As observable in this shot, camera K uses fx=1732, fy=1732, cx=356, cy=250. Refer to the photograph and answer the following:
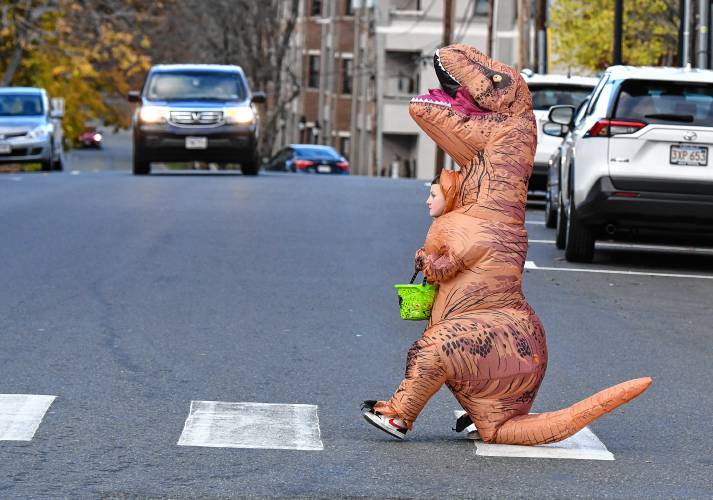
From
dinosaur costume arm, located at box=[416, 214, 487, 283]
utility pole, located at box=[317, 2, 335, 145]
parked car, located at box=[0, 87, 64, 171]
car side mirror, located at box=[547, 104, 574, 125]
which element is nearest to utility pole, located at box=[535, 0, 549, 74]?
parked car, located at box=[0, 87, 64, 171]

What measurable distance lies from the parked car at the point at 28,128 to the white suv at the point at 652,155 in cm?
1996

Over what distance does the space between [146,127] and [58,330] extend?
17.5 metres

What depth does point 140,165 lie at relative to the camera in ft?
94.8

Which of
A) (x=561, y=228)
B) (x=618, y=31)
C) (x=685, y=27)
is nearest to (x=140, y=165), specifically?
(x=685, y=27)

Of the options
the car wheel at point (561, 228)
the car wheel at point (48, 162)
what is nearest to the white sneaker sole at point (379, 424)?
the car wheel at point (561, 228)

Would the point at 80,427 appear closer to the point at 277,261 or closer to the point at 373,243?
the point at 277,261

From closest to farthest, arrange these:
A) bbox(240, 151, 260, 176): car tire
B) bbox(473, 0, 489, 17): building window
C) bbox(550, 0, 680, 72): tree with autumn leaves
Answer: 1. bbox(240, 151, 260, 176): car tire
2. bbox(550, 0, 680, 72): tree with autumn leaves
3. bbox(473, 0, 489, 17): building window

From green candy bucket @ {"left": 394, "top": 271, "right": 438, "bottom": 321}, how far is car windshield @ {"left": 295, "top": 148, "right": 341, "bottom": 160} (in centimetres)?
3856

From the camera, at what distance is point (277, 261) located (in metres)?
14.8

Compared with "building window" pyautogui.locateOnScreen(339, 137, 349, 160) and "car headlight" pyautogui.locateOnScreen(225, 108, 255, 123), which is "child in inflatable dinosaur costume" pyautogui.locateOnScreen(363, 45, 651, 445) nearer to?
"car headlight" pyautogui.locateOnScreen(225, 108, 255, 123)

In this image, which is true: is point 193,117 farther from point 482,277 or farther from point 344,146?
point 344,146

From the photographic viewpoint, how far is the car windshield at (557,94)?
24.2m

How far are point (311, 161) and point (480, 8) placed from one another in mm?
21030

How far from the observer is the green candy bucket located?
727 centimetres
